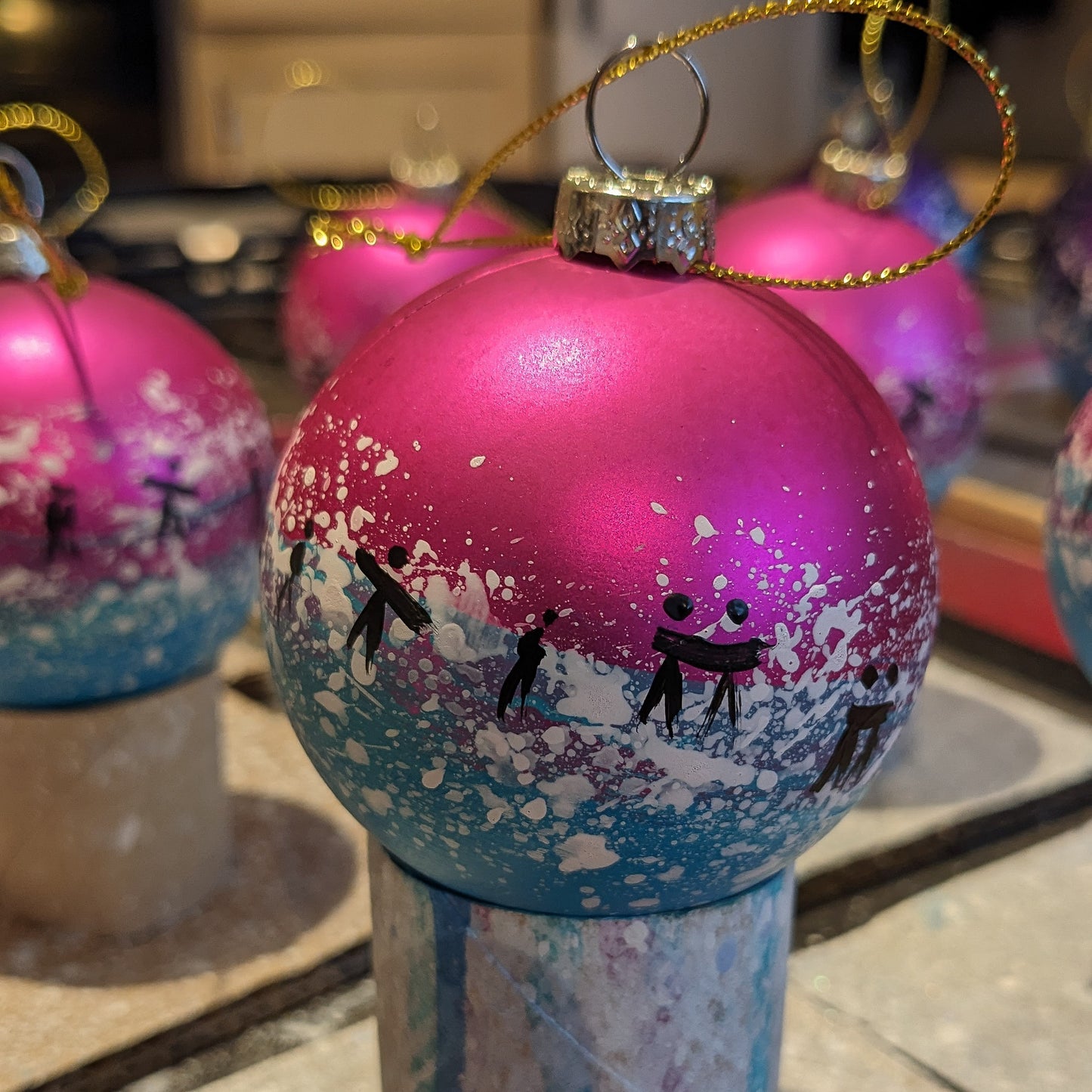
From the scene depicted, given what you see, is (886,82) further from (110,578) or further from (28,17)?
(28,17)

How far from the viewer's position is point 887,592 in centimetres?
49

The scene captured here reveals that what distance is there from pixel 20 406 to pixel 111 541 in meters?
0.08

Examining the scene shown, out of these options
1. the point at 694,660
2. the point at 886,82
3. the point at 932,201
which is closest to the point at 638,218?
the point at 694,660

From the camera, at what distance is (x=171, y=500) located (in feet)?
2.27

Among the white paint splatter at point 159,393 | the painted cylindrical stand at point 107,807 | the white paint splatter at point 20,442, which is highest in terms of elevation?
the white paint splatter at point 159,393

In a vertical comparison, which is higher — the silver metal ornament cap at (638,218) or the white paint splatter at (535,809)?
the silver metal ornament cap at (638,218)

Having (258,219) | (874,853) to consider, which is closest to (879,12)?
(874,853)

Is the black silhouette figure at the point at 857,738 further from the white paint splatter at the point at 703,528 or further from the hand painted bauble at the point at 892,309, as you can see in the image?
→ the hand painted bauble at the point at 892,309

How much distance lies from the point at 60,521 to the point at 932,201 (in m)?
1.03

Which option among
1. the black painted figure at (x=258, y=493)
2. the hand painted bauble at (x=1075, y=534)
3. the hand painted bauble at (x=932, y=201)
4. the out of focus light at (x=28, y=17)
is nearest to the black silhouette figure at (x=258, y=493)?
the black painted figure at (x=258, y=493)

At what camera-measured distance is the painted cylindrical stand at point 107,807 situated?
76 cm

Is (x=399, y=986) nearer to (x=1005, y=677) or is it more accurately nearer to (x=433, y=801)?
(x=433, y=801)

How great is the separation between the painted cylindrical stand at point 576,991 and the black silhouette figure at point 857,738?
0.08m

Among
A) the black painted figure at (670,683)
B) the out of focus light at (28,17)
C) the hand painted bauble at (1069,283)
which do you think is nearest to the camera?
the black painted figure at (670,683)
